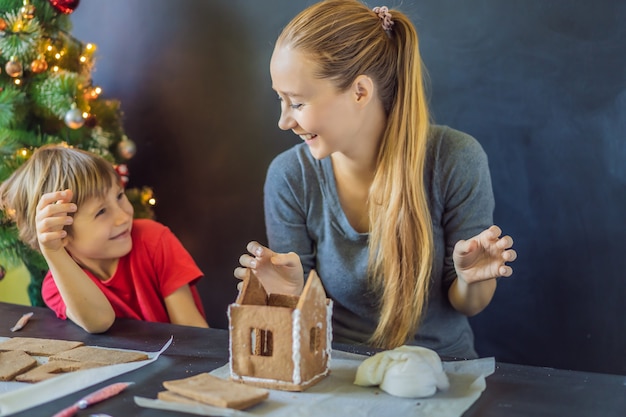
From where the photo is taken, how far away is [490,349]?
6.37 feet

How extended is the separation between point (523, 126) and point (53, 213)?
3.78 feet

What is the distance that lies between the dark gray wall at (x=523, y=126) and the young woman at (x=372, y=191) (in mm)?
266

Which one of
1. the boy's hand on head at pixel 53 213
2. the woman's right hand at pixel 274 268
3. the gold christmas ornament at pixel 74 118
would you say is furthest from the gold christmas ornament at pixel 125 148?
the woman's right hand at pixel 274 268

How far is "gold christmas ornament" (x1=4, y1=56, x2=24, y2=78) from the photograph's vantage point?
1.81 m

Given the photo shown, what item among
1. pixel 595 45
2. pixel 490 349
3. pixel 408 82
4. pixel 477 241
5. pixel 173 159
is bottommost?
pixel 490 349

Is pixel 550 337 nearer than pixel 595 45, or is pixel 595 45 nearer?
pixel 595 45

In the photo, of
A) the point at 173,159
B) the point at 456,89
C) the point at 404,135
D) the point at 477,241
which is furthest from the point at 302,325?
the point at 173,159

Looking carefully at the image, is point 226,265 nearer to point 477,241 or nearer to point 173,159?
point 173,159

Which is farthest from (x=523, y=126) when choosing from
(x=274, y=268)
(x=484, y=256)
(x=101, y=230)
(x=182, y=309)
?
(x=101, y=230)

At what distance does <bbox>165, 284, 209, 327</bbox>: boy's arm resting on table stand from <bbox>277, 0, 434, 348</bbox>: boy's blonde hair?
1.42ft

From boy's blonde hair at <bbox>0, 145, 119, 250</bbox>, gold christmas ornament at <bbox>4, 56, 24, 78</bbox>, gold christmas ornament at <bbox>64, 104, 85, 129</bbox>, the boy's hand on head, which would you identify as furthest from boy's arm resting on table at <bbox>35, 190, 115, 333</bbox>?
gold christmas ornament at <bbox>4, 56, 24, 78</bbox>

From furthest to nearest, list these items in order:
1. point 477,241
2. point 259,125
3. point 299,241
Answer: point 259,125, point 299,241, point 477,241

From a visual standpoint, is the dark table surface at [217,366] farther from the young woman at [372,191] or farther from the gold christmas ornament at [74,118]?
the gold christmas ornament at [74,118]

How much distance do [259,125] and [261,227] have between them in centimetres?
31
